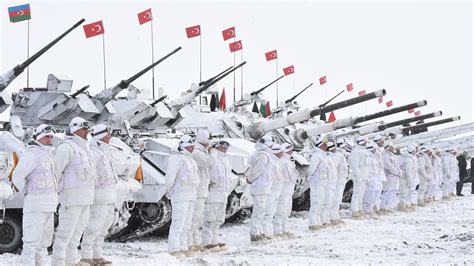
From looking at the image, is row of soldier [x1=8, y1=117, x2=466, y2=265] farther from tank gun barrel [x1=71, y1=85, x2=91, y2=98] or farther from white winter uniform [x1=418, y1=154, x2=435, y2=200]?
white winter uniform [x1=418, y1=154, x2=435, y2=200]

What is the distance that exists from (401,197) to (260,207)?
947 cm

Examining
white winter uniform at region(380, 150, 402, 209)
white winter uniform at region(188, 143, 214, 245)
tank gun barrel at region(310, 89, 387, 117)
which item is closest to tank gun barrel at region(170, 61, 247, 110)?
tank gun barrel at region(310, 89, 387, 117)

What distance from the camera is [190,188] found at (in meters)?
11.7

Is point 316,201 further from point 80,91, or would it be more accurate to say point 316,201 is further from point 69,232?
point 69,232

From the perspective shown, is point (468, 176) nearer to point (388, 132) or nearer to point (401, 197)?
point (388, 132)

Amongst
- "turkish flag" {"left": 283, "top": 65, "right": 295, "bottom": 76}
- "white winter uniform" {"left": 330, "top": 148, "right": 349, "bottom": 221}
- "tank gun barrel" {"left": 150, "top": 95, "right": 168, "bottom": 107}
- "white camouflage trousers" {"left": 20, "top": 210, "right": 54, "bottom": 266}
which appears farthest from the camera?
"turkish flag" {"left": 283, "top": 65, "right": 295, "bottom": 76}

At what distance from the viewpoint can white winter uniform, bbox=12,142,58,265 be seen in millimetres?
8938

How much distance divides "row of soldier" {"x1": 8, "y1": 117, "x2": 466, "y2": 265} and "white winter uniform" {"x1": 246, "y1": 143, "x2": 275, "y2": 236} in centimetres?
2

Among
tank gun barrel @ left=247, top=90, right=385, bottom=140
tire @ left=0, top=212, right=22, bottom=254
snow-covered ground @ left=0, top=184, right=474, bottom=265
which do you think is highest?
tank gun barrel @ left=247, top=90, right=385, bottom=140

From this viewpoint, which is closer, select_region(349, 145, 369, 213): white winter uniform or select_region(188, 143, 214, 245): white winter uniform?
select_region(188, 143, 214, 245): white winter uniform

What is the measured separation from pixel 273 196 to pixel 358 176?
5030 millimetres

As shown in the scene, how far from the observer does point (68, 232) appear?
30.8ft

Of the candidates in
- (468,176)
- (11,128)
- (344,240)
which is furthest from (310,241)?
(468,176)

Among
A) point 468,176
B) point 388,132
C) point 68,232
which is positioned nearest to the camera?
point 68,232
